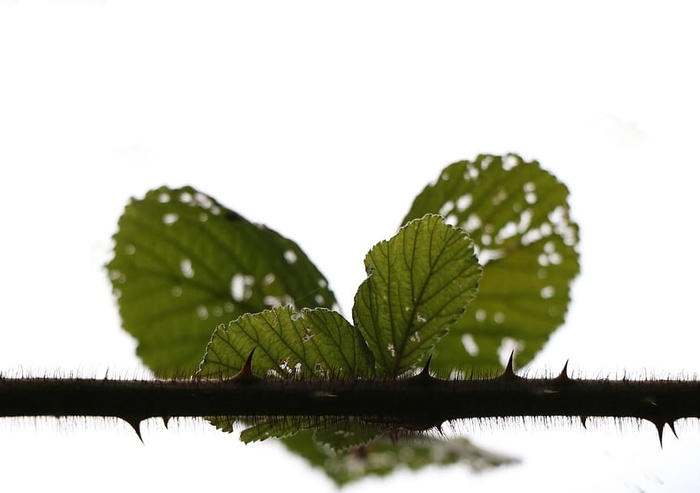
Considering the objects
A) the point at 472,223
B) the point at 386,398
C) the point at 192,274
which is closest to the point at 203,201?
the point at 192,274

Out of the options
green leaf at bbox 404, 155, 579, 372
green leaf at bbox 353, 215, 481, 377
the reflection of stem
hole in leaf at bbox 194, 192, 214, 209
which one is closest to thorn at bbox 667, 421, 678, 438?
the reflection of stem

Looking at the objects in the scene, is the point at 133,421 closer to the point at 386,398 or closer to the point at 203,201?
the point at 386,398

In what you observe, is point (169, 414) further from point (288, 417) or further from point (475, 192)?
point (475, 192)

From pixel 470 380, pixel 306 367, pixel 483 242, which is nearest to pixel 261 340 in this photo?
pixel 306 367

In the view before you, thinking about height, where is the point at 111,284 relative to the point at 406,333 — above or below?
above

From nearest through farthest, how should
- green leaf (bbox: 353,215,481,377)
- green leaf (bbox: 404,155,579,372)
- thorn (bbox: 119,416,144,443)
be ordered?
thorn (bbox: 119,416,144,443), green leaf (bbox: 353,215,481,377), green leaf (bbox: 404,155,579,372)

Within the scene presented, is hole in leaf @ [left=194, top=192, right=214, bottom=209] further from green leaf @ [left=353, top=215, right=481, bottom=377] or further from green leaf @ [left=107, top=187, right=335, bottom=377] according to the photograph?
green leaf @ [left=353, top=215, right=481, bottom=377]
